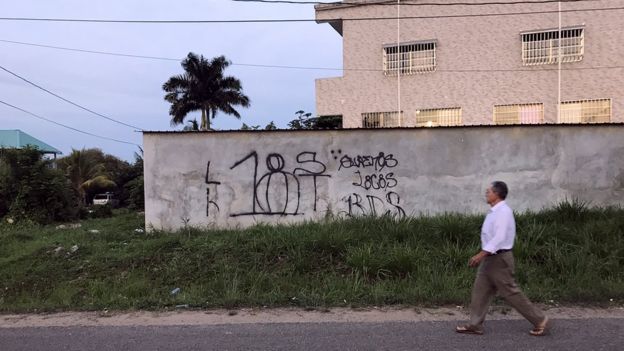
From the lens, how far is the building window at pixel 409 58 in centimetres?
1916

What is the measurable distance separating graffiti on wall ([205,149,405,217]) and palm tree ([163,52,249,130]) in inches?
1048

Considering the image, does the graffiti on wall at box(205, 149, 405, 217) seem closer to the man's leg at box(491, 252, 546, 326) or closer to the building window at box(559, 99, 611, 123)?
the man's leg at box(491, 252, 546, 326)

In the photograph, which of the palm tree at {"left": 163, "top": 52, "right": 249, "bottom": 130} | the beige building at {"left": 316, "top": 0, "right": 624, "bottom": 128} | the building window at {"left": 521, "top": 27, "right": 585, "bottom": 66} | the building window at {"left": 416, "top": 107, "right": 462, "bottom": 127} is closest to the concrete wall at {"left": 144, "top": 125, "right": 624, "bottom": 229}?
the beige building at {"left": 316, "top": 0, "right": 624, "bottom": 128}

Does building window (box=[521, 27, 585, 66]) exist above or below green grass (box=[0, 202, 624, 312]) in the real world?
above

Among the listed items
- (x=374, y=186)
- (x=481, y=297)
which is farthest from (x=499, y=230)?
(x=374, y=186)

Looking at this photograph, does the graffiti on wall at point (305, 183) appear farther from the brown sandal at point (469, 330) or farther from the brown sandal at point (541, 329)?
the brown sandal at point (541, 329)

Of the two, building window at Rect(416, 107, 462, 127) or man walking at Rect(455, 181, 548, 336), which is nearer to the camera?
man walking at Rect(455, 181, 548, 336)

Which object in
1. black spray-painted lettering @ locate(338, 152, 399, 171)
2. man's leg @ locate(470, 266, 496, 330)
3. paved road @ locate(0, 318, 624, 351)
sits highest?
black spray-painted lettering @ locate(338, 152, 399, 171)

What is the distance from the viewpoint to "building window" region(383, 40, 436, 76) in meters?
19.2

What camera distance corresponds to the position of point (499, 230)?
504 cm

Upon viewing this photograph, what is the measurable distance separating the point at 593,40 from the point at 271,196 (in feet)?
43.6

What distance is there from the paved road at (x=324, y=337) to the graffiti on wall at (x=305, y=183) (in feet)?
14.6

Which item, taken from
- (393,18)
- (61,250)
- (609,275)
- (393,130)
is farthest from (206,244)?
(393,18)

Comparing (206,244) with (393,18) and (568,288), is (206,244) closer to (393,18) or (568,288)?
(568,288)
